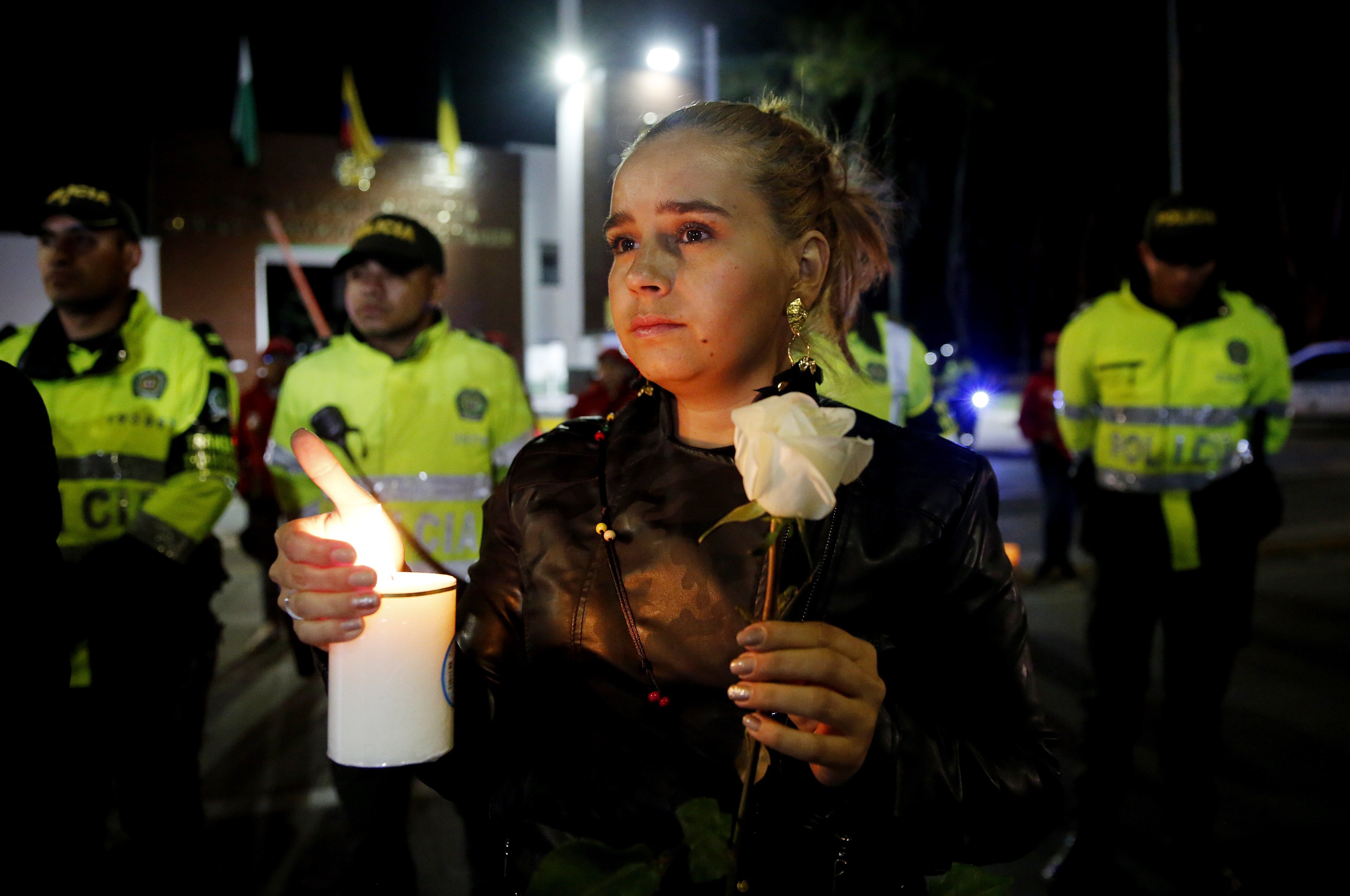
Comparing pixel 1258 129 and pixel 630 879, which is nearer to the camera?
pixel 630 879

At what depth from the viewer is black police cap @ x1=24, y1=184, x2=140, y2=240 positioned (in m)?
3.25

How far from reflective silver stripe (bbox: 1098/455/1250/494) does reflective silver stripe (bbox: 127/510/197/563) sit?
148 inches

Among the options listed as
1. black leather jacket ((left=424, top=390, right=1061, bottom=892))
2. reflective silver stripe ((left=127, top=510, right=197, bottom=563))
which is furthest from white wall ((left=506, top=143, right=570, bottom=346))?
black leather jacket ((left=424, top=390, right=1061, bottom=892))

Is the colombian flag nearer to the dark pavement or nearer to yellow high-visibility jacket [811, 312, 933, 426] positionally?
the dark pavement

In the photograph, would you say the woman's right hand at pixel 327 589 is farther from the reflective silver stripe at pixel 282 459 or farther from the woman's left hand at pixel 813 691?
the reflective silver stripe at pixel 282 459

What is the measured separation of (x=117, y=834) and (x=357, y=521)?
11.8ft

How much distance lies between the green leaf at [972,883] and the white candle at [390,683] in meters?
0.73

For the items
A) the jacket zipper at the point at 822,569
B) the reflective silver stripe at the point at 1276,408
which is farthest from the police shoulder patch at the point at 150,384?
the reflective silver stripe at the point at 1276,408

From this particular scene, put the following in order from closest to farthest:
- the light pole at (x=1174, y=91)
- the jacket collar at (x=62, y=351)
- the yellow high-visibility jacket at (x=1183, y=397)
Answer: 1. the jacket collar at (x=62, y=351)
2. the yellow high-visibility jacket at (x=1183, y=397)
3. the light pole at (x=1174, y=91)

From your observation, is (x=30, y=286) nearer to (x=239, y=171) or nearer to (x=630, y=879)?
(x=239, y=171)

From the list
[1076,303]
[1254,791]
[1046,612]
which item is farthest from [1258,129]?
[1254,791]

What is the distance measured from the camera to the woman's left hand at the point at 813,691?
101cm

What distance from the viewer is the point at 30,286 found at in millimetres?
12883

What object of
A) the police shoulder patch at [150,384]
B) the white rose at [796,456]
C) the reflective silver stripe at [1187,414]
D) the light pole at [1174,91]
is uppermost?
the light pole at [1174,91]
